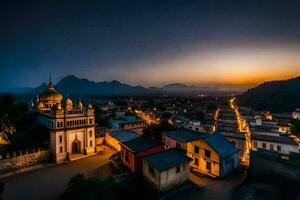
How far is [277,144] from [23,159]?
151ft

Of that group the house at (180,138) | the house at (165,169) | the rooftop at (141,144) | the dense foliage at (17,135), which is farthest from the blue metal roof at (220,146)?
the dense foliage at (17,135)

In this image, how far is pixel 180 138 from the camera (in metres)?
32.2

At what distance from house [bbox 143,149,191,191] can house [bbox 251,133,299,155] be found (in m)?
24.9

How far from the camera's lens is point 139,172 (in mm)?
26094

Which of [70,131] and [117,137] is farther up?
[70,131]

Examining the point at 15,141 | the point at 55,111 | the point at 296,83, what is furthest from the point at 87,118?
the point at 296,83

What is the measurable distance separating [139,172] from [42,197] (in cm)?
1157

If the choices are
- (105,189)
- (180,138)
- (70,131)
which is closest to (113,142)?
(70,131)

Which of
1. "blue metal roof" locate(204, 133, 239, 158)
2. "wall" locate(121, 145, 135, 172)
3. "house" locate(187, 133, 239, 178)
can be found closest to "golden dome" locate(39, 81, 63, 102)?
"wall" locate(121, 145, 135, 172)

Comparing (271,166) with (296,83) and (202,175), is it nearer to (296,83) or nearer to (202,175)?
(202,175)

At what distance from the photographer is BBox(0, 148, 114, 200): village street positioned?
75.1ft

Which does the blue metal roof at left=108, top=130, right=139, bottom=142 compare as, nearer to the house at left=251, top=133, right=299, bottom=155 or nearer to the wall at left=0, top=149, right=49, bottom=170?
the wall at left=0, top=149, right=49, bottom=170

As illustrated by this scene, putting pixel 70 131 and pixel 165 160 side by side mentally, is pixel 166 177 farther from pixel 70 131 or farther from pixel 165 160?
pixel 70 131

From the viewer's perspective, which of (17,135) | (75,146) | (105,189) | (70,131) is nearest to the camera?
(105,189)
